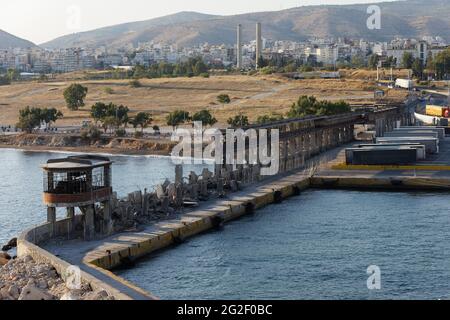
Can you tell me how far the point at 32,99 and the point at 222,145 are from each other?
86.5m

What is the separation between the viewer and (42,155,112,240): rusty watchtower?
112 feet

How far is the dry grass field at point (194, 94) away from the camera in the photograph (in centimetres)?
11312

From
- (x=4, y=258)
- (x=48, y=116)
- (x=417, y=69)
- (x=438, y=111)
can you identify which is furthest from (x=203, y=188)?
(x=417, y=69)

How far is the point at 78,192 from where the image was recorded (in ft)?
113

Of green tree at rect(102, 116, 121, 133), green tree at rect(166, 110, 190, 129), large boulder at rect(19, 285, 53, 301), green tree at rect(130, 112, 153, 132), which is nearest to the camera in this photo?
large boulder at rect(19, 285, 53, 301)

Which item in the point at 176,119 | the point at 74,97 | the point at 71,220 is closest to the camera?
the point at 71,220

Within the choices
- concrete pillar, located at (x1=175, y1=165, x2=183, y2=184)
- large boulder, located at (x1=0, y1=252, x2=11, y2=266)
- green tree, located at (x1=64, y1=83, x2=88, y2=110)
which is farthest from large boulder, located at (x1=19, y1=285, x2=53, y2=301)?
green tree, located at (x1=64, y1=83, x2=88, y2=110)

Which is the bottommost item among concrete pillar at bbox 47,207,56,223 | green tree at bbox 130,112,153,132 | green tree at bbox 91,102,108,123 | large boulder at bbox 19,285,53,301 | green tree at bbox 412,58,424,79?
large boulder at bbox 19,285,53,301

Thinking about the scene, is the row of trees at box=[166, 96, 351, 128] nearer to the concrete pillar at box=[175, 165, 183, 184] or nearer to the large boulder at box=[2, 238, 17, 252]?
the concrete pillar at box=[175, 165, 183, 184]

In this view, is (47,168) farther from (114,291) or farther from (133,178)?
(133,178)

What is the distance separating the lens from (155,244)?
35531 millimetres

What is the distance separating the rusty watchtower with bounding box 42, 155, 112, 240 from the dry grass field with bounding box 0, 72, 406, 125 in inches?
2571

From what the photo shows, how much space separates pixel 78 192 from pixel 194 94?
97446 millimetres

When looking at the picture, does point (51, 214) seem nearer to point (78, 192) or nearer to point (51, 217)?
point (51, 217)
